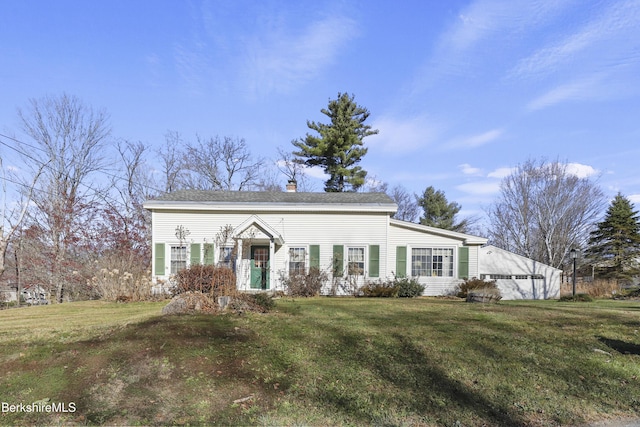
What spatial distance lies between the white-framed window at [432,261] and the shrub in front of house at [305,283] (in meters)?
4.19

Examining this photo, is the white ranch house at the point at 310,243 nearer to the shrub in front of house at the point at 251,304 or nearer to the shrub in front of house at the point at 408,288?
the shrub in front of house at the point at 408,288

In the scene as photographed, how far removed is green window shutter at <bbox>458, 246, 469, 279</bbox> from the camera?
1630 centimetres

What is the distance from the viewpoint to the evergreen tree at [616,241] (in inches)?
1001

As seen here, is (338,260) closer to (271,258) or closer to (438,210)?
(271,258)

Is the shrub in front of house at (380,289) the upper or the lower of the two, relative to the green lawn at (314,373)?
lower

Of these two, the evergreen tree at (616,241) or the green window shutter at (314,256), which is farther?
the evergreen tree at (616,241)

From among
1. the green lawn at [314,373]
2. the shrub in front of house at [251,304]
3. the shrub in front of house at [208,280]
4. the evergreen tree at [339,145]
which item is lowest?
the green lawn at [314,373]

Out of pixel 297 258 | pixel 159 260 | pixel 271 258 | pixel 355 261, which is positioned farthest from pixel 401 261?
pixel 159 260

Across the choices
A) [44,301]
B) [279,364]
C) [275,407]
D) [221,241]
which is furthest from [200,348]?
[44,301]

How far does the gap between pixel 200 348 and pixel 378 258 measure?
445 inches

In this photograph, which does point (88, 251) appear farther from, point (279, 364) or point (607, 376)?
point (607, 376)

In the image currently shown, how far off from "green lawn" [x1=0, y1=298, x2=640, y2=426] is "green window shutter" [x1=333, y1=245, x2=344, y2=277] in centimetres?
833

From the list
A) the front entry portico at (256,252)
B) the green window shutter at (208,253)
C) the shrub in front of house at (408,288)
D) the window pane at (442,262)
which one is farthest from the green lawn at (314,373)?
the window pane at (442,262)

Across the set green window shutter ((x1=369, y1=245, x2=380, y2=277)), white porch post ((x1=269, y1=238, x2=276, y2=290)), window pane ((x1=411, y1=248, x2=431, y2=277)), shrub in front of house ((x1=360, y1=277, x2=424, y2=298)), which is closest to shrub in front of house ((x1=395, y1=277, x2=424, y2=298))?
shrub in front of house ((x1=360, y1=277, x2=424, y2=298))
